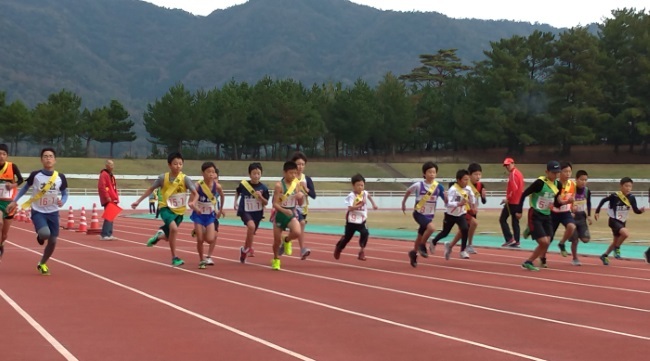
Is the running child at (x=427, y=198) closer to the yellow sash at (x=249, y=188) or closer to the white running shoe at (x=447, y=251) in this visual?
the white running shoe at (x=447, y=251)

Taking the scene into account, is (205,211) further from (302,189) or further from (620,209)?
(620,209)

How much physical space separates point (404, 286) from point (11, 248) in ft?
33.3

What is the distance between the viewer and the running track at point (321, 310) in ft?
25.8

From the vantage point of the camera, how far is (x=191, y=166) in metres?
81.1

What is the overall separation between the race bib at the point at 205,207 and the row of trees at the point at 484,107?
74.6 metres

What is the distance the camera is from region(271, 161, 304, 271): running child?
605 inches

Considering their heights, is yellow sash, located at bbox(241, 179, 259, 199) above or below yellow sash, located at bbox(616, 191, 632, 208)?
above

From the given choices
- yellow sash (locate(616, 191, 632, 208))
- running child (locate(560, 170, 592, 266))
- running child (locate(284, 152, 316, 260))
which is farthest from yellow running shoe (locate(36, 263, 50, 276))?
yellow sash (locate(616, 191, 632, 208))

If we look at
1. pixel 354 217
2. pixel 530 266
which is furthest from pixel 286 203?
pixel 530 266

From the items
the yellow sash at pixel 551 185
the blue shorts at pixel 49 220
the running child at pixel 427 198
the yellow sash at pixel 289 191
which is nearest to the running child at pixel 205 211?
the yellow sash at pixel 289 191

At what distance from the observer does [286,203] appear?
50.6ft

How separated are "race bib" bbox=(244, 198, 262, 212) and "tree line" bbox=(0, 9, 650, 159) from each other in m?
73.4

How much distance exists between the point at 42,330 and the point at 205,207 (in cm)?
685

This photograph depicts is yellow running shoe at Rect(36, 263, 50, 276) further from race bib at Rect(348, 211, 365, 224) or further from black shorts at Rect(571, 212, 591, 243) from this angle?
black shorts at Rect(571, 212, 591, 243)
